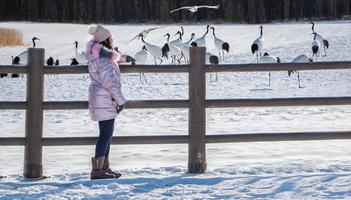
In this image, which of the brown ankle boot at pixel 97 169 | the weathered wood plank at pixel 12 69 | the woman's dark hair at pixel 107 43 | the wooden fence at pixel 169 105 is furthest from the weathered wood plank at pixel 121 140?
the woman's dark hair at pixel 107 43

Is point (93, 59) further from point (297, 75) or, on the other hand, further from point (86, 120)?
point (297, 75)

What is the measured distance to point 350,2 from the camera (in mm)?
43844

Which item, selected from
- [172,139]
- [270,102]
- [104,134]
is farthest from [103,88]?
[270,102]

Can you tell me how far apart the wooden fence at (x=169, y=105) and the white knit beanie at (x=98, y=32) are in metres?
0.44

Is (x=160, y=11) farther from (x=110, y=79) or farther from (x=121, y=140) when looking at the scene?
(x=110, y=79)

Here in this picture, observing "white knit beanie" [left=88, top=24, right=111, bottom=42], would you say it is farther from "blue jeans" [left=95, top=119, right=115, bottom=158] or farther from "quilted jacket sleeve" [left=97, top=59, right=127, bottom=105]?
"blue jeans" [left=95, top=119, right=115, bottom=158]

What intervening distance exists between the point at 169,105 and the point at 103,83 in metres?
0.82

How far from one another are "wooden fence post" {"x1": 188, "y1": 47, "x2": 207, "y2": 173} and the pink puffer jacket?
2.62ft

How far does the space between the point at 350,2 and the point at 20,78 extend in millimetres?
26265

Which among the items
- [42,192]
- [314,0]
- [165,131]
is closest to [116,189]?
[42,192]

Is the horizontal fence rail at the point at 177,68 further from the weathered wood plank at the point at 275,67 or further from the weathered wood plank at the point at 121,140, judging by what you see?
the weathered wood plank at the point at 121,140

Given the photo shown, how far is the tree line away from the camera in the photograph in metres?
43.9

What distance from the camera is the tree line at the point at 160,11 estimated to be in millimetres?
43906

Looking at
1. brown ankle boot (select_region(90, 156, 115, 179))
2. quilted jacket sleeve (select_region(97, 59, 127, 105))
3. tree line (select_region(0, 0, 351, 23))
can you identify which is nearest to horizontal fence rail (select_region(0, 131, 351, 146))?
brown ankle boot (select_region(90, 156, 115, 179))
